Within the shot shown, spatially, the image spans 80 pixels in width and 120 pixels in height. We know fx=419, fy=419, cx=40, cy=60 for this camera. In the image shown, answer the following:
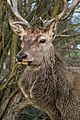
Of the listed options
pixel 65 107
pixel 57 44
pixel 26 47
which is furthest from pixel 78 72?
pixel 57 44

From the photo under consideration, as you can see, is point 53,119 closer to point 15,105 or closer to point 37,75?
point 37,75

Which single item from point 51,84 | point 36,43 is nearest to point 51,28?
point 36,43

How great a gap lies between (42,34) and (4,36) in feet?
7.12

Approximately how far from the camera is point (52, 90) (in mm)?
6008

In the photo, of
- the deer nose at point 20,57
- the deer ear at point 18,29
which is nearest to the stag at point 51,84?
the deer ear at point 18,29

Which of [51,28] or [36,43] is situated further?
[51,28]

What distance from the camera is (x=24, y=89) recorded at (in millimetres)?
5992

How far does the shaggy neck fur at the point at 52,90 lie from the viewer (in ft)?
19.5

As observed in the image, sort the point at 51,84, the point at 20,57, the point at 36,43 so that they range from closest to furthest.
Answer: the point at 20,57, the point at 36,43, the point at 51,84

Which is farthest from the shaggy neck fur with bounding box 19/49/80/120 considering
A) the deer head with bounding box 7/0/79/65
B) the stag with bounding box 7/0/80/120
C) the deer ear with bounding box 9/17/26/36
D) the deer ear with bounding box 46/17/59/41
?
the deer ear with bounding box 9/17/26/36

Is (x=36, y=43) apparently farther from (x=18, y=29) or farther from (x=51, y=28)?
(x=18, y=29)

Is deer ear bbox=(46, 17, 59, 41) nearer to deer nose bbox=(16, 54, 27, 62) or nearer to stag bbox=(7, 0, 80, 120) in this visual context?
stag bbox=(7, 0, 80, 120)

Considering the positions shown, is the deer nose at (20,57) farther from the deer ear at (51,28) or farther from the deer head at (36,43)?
the deer ear at (51,28)

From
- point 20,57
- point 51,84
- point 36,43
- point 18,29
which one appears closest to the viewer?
point 20,57
